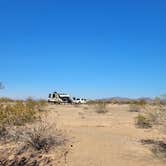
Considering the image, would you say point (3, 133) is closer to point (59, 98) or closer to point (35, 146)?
point (35, 146)

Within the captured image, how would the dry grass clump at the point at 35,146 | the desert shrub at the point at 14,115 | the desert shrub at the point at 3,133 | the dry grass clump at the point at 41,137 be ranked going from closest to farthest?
the dry grass clump at the point at 35,146
the dry grass clump at the point at 41,137
the desert shrub at the point at 3,133
the desert shrub at the point at 14,115

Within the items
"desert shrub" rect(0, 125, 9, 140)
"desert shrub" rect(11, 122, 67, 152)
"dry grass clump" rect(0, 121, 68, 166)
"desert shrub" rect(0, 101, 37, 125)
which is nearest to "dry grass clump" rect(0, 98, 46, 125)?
"desert shrub" rect(0, 101, 37, 125)

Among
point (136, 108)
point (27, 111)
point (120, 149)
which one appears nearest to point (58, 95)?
point (136, 108)

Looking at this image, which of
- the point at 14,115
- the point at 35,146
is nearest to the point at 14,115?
the point at 14,115

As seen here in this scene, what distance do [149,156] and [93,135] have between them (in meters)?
4.93

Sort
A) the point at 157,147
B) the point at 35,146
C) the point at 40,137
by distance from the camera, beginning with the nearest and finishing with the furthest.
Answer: the point at 157,147, the point at 35,146, the point at 40,137

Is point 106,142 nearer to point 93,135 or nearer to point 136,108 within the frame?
point 93,135

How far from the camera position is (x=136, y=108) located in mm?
46312

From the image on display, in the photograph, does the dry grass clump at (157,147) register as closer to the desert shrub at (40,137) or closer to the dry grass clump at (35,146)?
the dry grass clump at (35,146)

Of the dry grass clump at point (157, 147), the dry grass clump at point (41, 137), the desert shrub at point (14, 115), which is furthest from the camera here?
the desert shrub at point (14, 115)

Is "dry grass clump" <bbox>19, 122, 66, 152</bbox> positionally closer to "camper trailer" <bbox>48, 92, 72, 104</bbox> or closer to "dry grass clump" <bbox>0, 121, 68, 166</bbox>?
"dry grass clump" <bbox>0, 121, 68, 166</bbox>

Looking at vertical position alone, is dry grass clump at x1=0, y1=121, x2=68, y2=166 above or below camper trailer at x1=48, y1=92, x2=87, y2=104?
below

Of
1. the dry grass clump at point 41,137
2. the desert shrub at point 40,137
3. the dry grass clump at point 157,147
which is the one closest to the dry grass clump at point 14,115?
the desert shrub at point 40,137

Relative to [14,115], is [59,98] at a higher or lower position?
higher
